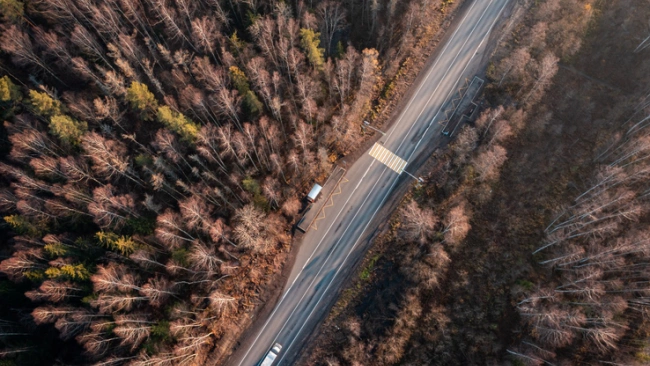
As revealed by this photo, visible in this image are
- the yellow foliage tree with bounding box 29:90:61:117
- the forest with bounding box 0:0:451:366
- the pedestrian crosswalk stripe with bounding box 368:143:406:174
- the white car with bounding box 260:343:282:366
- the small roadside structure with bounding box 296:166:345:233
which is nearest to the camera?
the forest with bounding box 0:0:451:366

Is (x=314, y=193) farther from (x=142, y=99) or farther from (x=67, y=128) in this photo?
(x=67, y=128)

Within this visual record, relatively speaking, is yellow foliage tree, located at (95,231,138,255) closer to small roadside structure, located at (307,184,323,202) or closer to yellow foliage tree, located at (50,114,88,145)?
yellow foliage tree, located at (50,114,88,145)

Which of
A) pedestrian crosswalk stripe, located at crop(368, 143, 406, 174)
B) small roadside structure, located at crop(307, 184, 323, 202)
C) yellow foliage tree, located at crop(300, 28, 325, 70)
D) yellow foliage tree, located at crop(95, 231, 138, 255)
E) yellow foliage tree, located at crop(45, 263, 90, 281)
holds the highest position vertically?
yellow foliage tree, located at crop(300, 28, 325, 70)

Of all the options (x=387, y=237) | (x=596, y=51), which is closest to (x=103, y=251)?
(x=387, y=237)

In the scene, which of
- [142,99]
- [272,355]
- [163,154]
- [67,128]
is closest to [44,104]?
[67,128]

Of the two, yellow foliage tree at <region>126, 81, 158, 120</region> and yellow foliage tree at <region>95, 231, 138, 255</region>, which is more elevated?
yellow foliage tree at <region>126, 81, 158, 120</region>

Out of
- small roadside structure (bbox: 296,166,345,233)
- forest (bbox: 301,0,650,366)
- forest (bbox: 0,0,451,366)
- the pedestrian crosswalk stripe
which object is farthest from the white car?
the pedestrian crosswalk stripe

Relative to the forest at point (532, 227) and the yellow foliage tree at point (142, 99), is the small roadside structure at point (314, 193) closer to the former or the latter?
the forest at point (532, 227)
